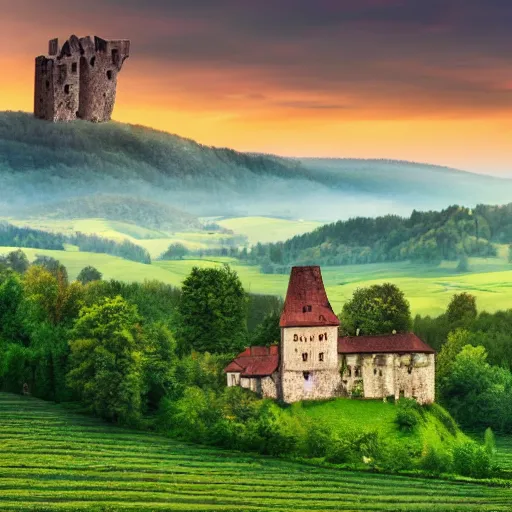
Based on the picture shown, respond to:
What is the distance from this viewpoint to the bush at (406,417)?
79875mm

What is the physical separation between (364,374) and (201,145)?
186 ft

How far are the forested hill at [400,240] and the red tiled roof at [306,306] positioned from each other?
59530 millimetres

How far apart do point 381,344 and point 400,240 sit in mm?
72820

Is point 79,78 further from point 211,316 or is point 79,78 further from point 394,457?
point 394,457

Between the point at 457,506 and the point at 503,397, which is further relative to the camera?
the point at 503,397

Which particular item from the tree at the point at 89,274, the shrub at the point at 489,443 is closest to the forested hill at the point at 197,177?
the tree at the point at 89,274

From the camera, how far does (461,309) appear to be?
116688 mm

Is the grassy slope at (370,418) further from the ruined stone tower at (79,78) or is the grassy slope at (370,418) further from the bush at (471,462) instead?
the ruined stone tower at (79,78)

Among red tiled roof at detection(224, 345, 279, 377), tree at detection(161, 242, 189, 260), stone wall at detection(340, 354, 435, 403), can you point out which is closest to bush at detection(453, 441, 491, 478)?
stone wall at detection(340, 354, 435, 403)

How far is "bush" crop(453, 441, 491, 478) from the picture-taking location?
258 feet

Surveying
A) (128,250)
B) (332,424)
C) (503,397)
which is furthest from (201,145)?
(332,424)

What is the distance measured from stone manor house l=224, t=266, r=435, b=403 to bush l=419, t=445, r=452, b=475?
4475 mm

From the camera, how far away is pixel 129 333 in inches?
3297

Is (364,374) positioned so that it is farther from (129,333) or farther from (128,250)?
(128,250)
